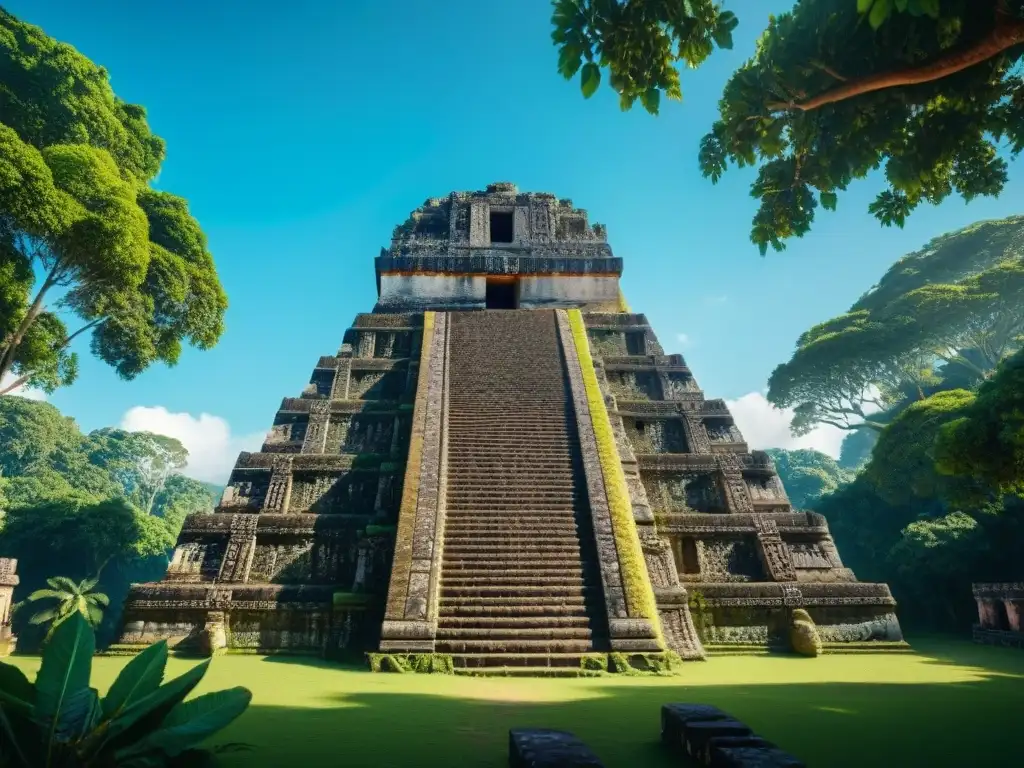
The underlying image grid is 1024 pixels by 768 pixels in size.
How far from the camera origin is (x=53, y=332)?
46.4 feet

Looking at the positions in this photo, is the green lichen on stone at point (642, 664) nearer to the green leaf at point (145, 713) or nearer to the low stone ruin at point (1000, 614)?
the green leaf at point (145, 713)

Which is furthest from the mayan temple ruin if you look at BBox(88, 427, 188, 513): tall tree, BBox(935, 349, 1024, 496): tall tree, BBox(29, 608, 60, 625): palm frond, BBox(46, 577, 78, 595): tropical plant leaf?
BBox(88, 427, 188, 513): tall tree

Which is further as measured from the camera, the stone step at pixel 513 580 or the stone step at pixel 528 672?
the stone step at pixel 513 580

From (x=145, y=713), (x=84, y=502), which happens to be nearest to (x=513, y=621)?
(x=145, y=713)

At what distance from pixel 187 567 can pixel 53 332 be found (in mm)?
8540

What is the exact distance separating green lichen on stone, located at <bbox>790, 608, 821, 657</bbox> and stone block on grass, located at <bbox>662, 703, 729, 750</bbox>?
5574 mm

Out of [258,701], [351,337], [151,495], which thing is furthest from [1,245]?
[151,495]

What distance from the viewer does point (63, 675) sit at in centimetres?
244

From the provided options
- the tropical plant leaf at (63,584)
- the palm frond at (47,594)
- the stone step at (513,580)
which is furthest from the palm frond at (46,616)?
the stone step at (513,580)

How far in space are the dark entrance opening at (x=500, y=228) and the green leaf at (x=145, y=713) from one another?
1995cm

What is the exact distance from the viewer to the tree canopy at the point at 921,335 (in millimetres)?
26203

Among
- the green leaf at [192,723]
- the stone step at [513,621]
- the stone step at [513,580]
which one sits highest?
the stone step at [513,580]

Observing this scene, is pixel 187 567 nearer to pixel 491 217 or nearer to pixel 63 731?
pixel 63 731

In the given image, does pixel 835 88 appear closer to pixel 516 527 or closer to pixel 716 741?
pixel 716 741
